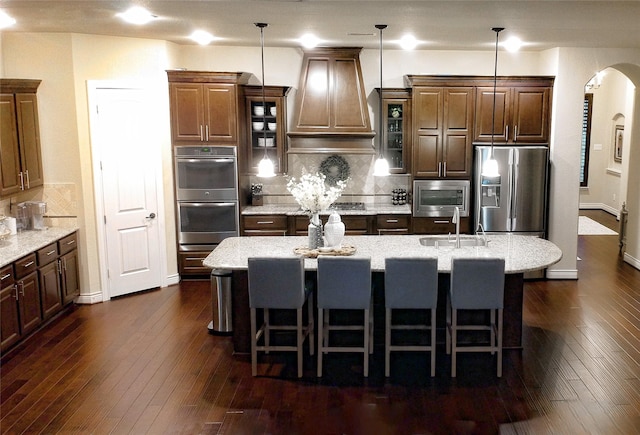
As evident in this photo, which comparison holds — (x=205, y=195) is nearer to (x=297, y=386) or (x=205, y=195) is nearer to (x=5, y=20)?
(x=5, y=20)

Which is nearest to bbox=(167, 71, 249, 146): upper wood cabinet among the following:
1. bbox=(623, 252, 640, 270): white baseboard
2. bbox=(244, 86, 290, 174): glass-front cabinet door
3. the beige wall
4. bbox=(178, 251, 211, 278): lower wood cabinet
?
the beige wall

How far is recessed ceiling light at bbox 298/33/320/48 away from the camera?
6273 millimetres

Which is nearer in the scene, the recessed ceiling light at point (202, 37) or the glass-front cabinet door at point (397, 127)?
the recessed ceiling light at point (202, 37)

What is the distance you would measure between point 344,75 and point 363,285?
11.4 ft

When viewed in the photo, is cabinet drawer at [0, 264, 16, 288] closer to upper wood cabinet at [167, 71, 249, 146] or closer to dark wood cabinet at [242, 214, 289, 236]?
upper wood cabinet at [167, 71, 249, 146]

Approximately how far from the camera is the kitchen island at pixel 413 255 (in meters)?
4.89

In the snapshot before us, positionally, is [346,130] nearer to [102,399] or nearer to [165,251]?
[165,251]

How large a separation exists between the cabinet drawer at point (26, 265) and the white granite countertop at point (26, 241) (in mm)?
48

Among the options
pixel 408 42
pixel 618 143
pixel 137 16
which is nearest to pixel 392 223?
pixel 408 42

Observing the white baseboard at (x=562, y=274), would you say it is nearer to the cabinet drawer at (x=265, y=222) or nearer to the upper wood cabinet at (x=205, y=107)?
the cabinet drawer at (x=265, y=222)

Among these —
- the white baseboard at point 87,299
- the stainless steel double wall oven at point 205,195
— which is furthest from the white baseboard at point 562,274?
the white baseboard at point 87,299

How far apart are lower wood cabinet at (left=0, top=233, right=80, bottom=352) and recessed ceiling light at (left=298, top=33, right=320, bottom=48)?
3.31 m

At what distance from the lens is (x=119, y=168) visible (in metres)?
6.68

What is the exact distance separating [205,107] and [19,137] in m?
2.09
